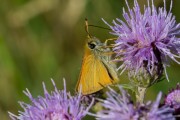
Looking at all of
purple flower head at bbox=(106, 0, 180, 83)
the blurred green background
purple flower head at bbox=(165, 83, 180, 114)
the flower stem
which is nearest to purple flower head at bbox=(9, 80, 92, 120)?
the flower stem

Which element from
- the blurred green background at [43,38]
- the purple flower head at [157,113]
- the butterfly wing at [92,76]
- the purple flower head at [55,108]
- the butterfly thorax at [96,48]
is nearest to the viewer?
the purple flower head at [157,113]

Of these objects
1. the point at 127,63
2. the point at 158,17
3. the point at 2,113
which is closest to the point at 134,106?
the point at 127,63

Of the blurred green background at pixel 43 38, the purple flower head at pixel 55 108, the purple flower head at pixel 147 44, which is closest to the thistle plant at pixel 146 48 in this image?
the purple flower head at pixel 147 44

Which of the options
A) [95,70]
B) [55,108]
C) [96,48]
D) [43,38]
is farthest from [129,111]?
[43,38]

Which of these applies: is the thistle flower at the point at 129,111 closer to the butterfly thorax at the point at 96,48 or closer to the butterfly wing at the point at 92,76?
A: the butterfly wing at the point at 92,76

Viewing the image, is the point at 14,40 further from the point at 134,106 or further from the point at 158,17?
the point at 134,106
